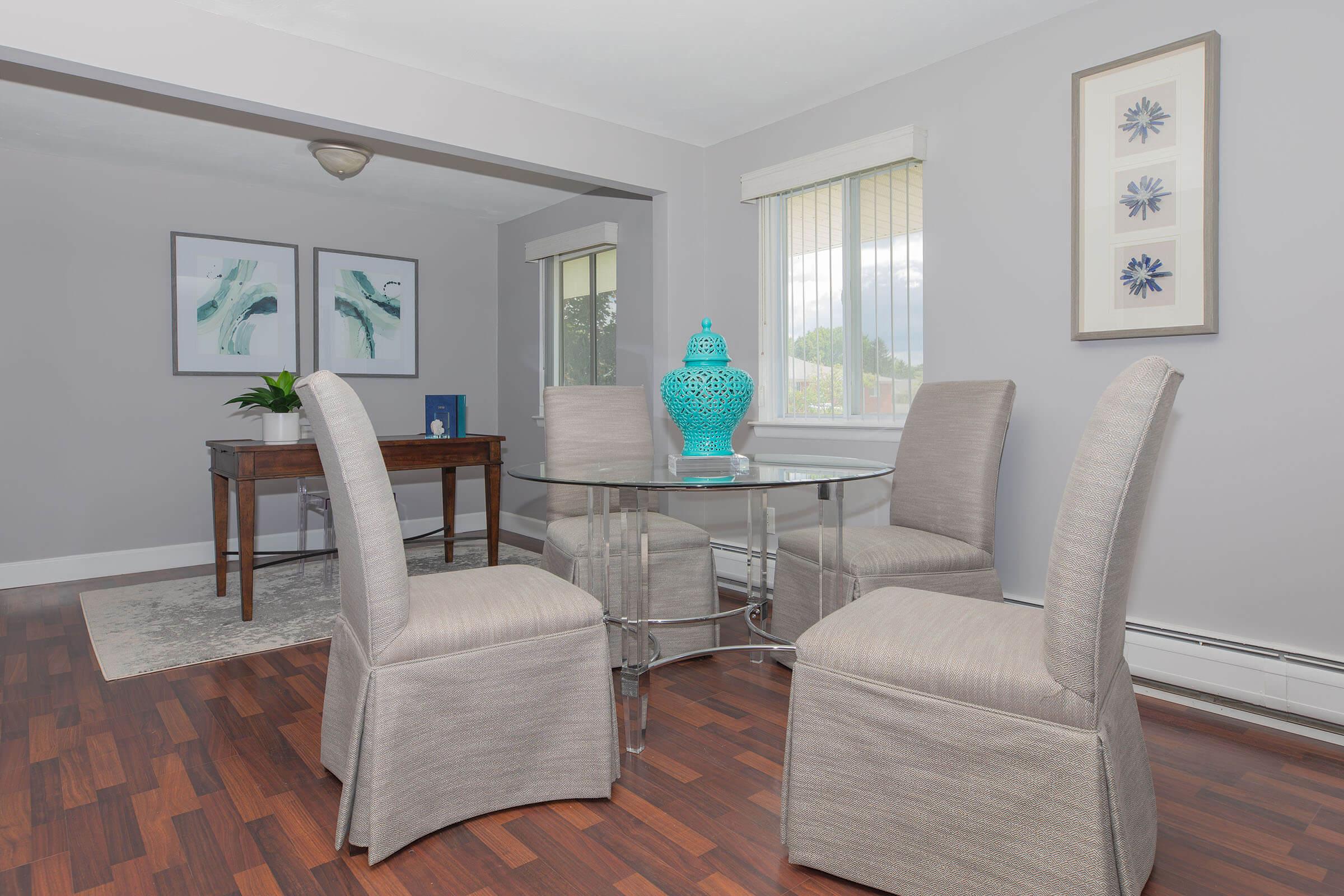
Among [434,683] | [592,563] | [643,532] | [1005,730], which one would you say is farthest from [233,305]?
[1005,730]

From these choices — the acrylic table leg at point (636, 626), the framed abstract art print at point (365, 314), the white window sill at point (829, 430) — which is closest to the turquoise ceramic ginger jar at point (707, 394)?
the acrylic table leg at point (636, 626)

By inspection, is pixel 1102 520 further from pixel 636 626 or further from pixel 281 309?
pixel 281 309

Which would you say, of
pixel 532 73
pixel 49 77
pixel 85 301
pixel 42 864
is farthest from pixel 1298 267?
pixel 85 301

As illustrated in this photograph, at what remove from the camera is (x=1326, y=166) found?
2.29 meters

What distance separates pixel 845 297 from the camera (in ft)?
11.8

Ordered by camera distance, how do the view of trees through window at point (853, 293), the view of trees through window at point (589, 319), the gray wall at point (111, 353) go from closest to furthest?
the view of trees through window at point (853, 293) < the gray wall at point (111, 353) < the view of trees through window at point (589, 319)

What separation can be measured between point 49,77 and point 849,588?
3.73m

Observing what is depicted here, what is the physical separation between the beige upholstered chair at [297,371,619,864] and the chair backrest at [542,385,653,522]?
4.27ft

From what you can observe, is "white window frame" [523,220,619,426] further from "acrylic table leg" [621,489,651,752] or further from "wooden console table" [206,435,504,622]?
"acrylic table leg" [621,489,651,752]

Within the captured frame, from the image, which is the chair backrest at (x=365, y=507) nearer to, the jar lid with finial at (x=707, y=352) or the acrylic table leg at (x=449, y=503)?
the jar lid with finial at (x=707, y=352)

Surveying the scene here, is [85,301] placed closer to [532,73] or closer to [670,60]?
[532,73]

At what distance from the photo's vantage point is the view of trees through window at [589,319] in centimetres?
506

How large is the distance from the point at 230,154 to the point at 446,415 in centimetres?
175

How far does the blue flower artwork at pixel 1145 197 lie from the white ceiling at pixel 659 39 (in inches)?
27.1
